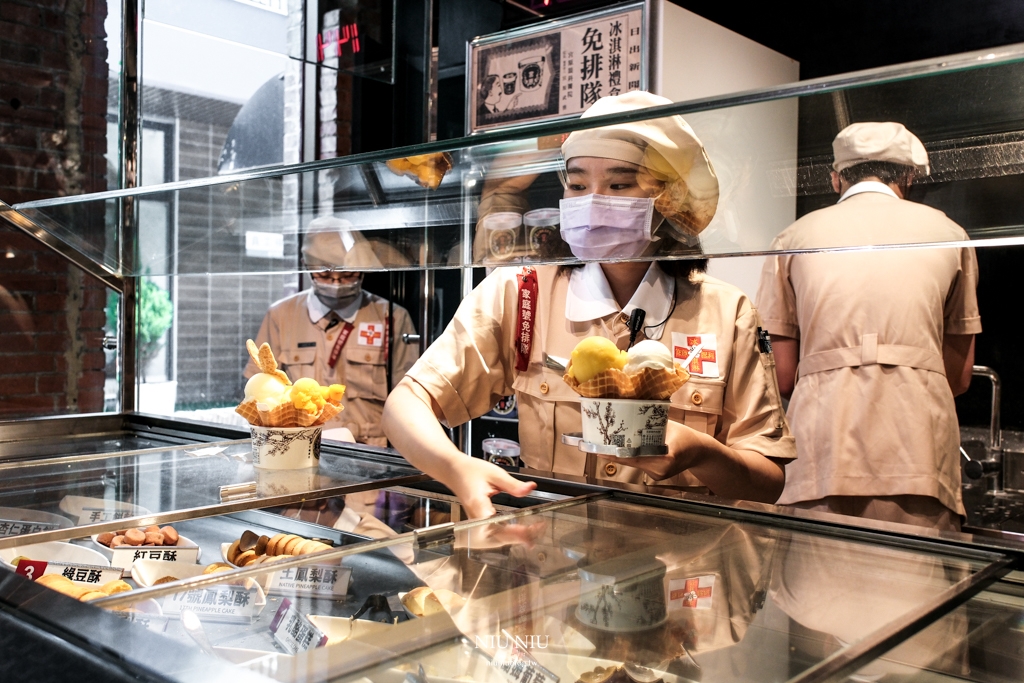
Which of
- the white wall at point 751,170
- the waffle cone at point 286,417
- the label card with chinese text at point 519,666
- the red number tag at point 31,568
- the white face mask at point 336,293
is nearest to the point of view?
the label card with chinese text at point 519,666

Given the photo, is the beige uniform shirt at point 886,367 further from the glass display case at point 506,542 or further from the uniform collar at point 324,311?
the uniform collar at point 324,311

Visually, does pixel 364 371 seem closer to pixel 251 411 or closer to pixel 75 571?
pixel 251 411

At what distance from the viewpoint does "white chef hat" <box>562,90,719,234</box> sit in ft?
3.12

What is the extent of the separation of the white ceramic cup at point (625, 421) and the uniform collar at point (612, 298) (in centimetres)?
57

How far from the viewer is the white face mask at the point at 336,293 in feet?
13.7

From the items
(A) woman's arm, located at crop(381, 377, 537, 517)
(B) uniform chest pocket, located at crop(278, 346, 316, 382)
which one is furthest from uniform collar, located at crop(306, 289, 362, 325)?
(A) woman's arm, located at crop(381, 377, 537, 517)

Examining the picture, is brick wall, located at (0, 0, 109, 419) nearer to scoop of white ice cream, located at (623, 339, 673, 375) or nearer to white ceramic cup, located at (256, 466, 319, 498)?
white ceramic cup, located at (256, 466, 319, 498)

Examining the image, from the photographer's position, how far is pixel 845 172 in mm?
955

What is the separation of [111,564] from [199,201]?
0.76 m

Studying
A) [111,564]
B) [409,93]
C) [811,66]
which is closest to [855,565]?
[111,564]

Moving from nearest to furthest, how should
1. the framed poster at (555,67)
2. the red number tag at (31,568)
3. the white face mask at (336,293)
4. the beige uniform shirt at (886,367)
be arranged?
the red number tag at (31,568), the beige uniform shirt at (886,367), the framed poster at (555,67), the white face mask at (336,293)

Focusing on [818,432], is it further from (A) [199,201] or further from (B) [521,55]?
(B) [521,55]

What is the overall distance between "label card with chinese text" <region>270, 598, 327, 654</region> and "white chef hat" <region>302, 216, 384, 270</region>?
0.89 metres

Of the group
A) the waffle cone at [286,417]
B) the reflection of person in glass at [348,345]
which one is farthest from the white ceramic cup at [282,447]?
the reflection of person in glass at [348,345]
